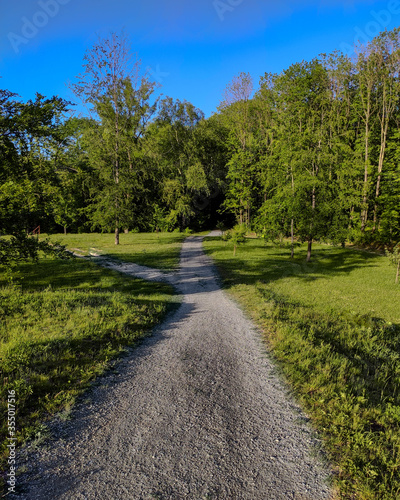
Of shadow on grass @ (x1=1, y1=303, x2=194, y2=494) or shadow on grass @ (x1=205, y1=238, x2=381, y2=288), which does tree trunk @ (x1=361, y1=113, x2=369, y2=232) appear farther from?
shadow on grass @ (x1=1, y1=303, x2=194, y2=494)

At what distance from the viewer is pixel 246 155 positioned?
36.4 meters

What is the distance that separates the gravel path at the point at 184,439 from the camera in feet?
11.6

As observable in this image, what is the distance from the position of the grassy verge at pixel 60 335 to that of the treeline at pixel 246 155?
112 inches

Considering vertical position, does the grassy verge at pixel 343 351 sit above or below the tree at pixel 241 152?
below

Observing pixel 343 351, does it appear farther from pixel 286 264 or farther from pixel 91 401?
pixel 286 264

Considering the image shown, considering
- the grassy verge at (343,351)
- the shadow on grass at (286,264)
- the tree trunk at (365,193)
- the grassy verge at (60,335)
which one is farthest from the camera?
the tree trunk at (365,193)

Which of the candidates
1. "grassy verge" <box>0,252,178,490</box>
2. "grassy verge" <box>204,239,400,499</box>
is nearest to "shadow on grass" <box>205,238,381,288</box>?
"grassy verge" <box>204,239,400,499</box>

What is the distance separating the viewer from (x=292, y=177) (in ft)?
69.5

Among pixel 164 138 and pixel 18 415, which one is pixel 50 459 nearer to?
pixel 18 415

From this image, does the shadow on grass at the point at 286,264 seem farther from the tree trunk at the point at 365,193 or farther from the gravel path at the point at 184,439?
the gravel path at the point at 184,439

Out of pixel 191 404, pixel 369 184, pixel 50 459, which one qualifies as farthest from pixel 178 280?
pixel 369 184

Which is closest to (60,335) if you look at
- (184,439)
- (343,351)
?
(184,439)

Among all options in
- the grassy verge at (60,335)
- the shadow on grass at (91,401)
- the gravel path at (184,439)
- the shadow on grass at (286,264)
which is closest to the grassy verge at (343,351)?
the shadow on grass at (286,264)

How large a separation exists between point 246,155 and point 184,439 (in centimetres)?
3598
